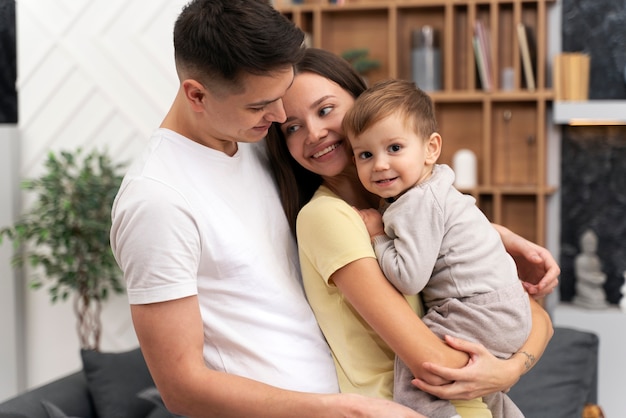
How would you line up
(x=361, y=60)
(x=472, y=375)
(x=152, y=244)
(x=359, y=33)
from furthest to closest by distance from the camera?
(x=359, y=33), (x=361, y=60), (x=472, y=375), (x=152, y=244)

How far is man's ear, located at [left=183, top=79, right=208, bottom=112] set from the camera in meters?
1.67

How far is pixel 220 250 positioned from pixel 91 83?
11.2 feet

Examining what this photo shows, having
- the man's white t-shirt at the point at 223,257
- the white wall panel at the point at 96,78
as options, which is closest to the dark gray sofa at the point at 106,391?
the man's white t-shirt at the point at 223,257

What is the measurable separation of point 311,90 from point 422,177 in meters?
0.31

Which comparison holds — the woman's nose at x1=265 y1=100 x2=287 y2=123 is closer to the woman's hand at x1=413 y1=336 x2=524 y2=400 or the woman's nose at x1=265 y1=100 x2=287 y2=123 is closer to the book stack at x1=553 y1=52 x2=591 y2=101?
the woman's hand at x1=413 y1=336 x2=524 y2=400

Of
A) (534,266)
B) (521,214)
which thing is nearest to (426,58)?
(521,214)

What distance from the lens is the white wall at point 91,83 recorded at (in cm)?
480

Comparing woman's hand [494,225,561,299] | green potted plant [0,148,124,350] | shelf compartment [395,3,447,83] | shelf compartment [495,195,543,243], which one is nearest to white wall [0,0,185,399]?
green potted plant [0,148,124,350]

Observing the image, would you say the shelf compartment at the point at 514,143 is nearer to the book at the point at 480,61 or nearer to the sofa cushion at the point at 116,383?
the book at the point at 480,61

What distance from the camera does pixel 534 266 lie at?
7.04 feet

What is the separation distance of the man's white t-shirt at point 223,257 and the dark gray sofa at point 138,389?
3.61 ft

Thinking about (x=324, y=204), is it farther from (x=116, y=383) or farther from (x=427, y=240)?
(x=116, y=383)

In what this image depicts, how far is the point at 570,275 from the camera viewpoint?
468 cm

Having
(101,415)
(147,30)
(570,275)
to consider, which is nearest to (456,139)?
(570,275)
